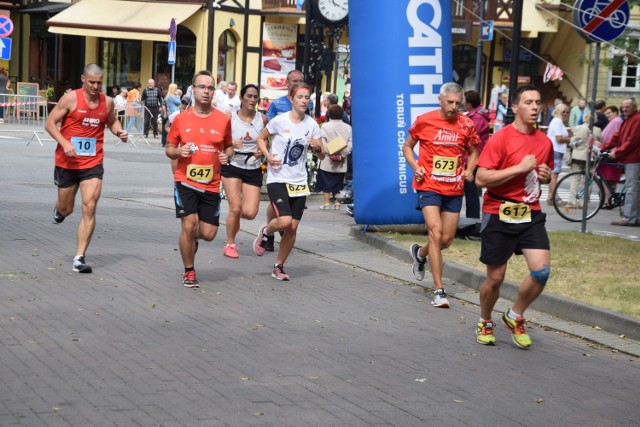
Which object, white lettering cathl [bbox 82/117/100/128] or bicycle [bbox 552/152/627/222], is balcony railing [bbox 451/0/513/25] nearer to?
bicycle [bbox 552/152/627/222]

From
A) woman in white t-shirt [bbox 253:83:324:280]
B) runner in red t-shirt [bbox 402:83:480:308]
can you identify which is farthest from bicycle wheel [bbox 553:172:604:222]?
runner in red t-shirt [bbox 402:83:480:308]

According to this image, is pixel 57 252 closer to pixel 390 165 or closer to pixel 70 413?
pixel 390 165

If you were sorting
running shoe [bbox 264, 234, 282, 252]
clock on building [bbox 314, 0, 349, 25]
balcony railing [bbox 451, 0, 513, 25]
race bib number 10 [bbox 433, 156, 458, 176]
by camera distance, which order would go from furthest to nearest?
balcony railing [bbox 451, 0, 513, 25]
clock on building [bbox 314, 0, 349, 25]
running shoe [bbox 264, 234, 282, 252]
race bib number 10 [bbox 433, 156, 458, 176]

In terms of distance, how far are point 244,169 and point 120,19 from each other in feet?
102

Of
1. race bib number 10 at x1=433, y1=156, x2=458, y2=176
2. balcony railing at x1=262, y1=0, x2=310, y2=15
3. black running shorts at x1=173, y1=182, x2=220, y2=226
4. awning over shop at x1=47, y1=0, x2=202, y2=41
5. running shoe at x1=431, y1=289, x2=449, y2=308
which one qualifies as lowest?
running shoe at x1=431, y1=289, x2=449, y2=308

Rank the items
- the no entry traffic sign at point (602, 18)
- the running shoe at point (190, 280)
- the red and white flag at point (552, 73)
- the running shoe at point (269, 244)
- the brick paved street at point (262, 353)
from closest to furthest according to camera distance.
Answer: the brick paved street at point (262, 353) → the running shoe at point (190, 280) → the running shoe at point (269, 244) → the no entry traffic sign at point (602, 18) → the red and white flag at point (552, 73)

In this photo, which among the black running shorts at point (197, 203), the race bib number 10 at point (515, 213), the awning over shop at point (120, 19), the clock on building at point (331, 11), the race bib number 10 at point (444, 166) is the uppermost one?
the awning over shop at point (120, 19)

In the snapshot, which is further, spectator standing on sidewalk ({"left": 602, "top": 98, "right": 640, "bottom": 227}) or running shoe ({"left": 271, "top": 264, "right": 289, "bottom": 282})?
spectator standing on sidewalk ({"left": 602, "top": 98, "right": 640, "bottom": 227})

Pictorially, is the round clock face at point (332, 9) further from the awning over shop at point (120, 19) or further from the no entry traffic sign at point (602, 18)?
the awning over shop at point (120, 19)

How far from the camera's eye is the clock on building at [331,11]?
1923 centimetres

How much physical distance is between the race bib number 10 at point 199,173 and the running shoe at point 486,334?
2.92m

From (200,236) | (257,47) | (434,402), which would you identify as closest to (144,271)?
(200,236)

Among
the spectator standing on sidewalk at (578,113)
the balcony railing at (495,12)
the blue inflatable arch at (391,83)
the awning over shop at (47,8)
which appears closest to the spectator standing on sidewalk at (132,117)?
the awning over shop at (47,8)

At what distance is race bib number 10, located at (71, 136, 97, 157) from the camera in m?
10.8
